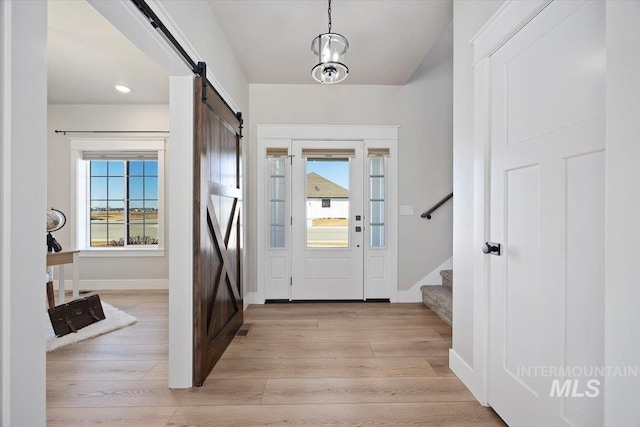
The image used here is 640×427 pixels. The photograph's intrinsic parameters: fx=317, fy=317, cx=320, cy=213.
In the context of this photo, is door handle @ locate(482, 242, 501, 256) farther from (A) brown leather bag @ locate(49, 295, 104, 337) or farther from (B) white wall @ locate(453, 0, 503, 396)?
(A) brown leather bag @ locate(49, 295, 104, 337)

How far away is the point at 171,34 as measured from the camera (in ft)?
5.63

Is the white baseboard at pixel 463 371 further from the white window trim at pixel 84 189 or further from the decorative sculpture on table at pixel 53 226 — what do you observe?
the white window trim at pixel 84 189

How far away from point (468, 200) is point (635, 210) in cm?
117

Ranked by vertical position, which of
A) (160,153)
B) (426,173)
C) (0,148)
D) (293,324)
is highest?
(160,153)

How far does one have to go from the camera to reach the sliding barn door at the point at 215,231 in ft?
6.76

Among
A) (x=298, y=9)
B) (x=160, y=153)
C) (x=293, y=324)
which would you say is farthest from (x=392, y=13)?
(x=160, y=153)

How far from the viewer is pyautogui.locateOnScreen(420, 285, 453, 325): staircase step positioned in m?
3.15

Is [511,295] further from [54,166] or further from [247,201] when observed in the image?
[54,166]

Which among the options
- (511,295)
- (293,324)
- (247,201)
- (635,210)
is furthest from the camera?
(247,201)

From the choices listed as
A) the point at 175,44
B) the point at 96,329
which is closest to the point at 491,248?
A: the point at 175,44

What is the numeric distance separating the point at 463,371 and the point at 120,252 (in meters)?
4.68

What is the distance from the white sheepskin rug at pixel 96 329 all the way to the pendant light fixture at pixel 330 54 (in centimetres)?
300

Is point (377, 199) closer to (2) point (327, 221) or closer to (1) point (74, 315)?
(2) point (327, 221)

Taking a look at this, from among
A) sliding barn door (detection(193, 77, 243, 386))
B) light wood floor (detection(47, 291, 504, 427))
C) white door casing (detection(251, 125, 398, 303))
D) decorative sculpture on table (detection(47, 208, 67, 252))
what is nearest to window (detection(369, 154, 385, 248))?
white door casing (detection(251, 125, 398, 303))
